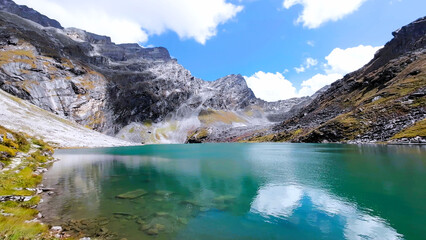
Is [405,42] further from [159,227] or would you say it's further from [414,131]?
[159,227]

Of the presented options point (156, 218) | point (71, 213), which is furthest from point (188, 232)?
point (71, 213)

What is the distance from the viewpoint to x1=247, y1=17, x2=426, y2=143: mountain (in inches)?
3745

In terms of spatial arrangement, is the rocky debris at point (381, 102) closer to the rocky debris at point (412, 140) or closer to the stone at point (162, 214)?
the rocky debris at point (412, 140)

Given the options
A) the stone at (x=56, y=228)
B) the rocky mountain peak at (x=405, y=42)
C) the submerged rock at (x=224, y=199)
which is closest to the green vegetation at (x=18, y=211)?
the stone at (x=56, y=228)

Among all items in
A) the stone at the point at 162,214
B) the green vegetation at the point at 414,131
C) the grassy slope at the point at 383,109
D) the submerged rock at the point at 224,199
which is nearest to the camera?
the stone at the point at 162,214

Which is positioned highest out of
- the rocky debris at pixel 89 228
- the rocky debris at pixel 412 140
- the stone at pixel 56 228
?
the rocky debris at pixel 412 140

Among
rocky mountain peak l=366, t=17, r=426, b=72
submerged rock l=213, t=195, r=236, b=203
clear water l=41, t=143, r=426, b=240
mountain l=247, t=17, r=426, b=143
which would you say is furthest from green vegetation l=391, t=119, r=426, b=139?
rocky mountain peak l=366, t=17, r=426, b=72

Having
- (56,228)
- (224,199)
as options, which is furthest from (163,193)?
(56,228)

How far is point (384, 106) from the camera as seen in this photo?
112688 mm

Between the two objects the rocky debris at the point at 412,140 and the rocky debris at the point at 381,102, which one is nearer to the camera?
the rocky debris at the point at 412,140

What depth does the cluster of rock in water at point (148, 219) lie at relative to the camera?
16.8 metres

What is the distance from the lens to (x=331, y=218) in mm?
19828

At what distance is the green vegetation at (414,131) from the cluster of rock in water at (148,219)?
86.8 meters

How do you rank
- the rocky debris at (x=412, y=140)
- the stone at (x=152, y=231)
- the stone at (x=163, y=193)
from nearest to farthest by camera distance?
the stone at (x=152, y=231)
the stone at (x=163, y=193)
the rocky debris at (x=412, y=140)
